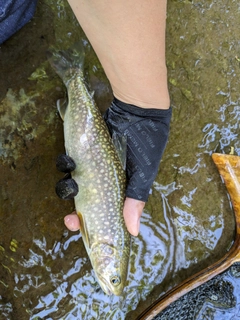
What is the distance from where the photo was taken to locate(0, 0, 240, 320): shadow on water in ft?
9.34

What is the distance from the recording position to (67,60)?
2.79 meters

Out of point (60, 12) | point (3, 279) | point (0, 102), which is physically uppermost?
point (60, 12)

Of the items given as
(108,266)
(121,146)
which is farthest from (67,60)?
(108,266)

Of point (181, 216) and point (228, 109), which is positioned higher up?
point (228, 109)

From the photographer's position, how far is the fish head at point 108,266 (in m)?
2.49

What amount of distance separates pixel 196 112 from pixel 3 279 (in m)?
2.19

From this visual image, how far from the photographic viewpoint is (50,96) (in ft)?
9.62

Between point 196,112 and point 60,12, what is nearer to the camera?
point 60,12

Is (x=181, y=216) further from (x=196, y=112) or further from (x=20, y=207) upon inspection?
(x=20, y=207)

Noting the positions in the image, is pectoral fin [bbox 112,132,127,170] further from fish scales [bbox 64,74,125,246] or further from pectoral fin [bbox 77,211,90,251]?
pectoral fin [bbox 77,211,90,251]

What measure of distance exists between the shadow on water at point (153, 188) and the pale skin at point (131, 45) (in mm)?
583

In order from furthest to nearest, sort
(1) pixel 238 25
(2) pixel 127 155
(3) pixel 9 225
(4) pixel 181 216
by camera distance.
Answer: (1) pixel 238 25 < (4) pixel 181 216 < (3) pixel 9 225 < (2) pixel 127 155

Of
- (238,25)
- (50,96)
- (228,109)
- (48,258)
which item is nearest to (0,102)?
(50,96)

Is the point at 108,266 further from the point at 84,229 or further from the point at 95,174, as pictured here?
the point at 95,174
